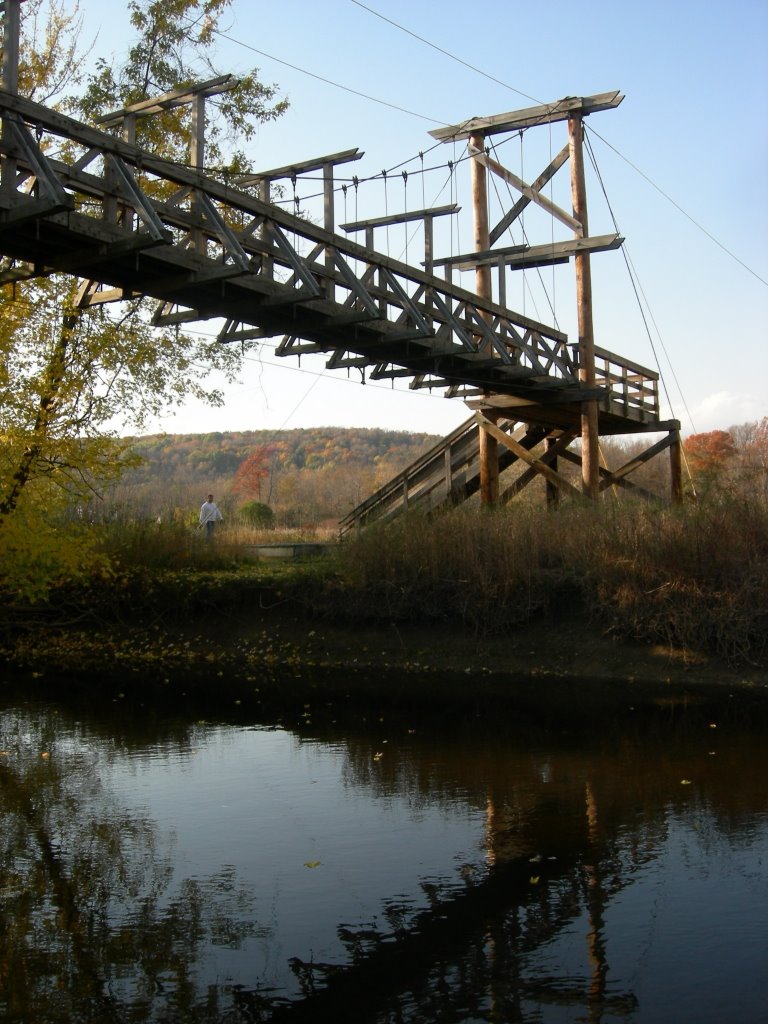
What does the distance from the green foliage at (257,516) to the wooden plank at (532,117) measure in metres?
13.7

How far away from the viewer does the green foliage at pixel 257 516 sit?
32656 millimetres

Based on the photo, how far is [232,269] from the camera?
12172 millimetres

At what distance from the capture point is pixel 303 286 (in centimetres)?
1370

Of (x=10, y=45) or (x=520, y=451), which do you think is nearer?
(x=10, y=45)

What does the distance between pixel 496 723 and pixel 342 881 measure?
5.98 meters

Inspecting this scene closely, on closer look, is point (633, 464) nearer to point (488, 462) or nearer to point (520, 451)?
point (520, 451)

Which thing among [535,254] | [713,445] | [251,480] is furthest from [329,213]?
[251,480]

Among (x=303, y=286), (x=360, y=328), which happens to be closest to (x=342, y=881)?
(x=303, y=286)

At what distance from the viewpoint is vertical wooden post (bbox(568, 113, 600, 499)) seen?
20734 millimetres

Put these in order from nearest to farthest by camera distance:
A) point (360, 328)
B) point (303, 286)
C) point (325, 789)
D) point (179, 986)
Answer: point (179, 986) → point (325, 789) → point (303, 286) → point (360, 328)

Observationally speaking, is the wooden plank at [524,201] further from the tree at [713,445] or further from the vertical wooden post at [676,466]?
the tree at [713,445]

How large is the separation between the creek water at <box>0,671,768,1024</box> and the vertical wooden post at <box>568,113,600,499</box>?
977cm

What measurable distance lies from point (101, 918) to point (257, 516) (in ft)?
92.1

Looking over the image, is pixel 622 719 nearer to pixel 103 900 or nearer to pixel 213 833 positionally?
pixel 213 833
